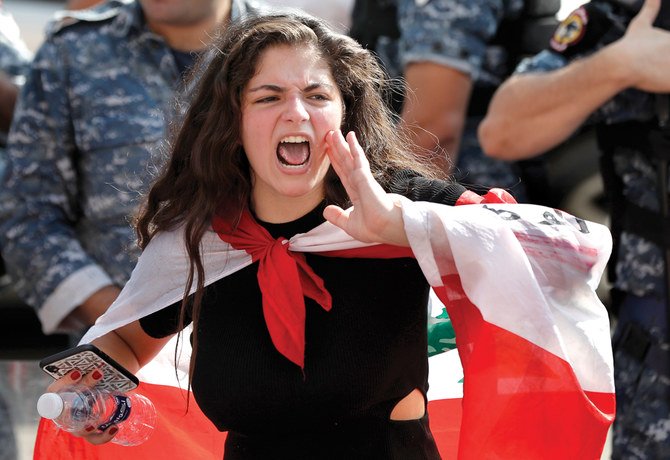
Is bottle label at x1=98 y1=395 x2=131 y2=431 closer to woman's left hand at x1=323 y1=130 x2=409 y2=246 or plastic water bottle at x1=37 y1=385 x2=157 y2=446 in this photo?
plastic water bottle at x1=37 y1=385 x2=157 y2=446

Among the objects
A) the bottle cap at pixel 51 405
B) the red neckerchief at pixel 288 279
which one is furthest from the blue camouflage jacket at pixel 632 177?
the bottle cap at pixel 51 405

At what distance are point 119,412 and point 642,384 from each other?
1.41 m

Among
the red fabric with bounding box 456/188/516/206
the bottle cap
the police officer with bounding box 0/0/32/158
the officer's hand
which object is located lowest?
the police officer with bounding box 0/0/32/158

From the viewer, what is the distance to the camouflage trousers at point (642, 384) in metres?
3.43

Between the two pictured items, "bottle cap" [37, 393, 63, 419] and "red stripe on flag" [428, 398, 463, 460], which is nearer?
"bottle cap" [37, 393, 63, 419]

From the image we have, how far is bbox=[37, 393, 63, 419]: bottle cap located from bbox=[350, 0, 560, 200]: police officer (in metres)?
1.51

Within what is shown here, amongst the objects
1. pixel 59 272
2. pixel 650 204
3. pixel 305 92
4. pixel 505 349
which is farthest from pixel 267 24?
pixel 59 272

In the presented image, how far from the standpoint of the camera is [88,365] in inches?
113

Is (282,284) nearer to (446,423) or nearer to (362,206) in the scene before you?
(362,206)

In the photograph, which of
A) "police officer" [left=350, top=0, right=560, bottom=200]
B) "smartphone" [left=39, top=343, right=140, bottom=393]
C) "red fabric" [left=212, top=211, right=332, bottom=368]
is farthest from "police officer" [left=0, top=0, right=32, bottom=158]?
"red fabric" [left=212, top=211, right=332, bottom=368]

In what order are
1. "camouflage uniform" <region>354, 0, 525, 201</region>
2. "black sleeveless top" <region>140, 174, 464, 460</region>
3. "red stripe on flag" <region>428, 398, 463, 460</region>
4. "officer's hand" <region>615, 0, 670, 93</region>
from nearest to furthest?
"black sleeveless top" <region>140, 174, 464, 460</region>, "red stripe on flag" <region>428, 398, 463, 460</region>, "officer's hand" <region>615, 0, 670, 93</region>, "camouflage uniform" <region>354, 0, 525, 201</region>

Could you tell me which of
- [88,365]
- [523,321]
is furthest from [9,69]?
[523,321]

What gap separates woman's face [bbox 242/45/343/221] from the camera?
269 centimetres

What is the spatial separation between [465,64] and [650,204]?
2.86 feet
